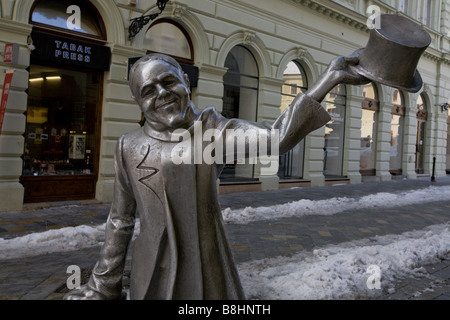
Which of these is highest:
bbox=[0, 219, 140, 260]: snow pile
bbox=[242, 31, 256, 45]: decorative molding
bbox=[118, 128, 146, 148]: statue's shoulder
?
bbox=[242, 31, 256, 45]: decorative molding

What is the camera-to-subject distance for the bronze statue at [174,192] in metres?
1.92

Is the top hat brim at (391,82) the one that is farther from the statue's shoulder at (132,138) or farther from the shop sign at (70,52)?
the shop sign at (70,52)

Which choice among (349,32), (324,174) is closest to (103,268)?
(324,174)

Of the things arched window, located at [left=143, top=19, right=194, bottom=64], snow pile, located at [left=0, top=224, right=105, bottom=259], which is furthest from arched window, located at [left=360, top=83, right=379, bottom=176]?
snow pile, located at [left=0, top=224, right=105, bottom=259]

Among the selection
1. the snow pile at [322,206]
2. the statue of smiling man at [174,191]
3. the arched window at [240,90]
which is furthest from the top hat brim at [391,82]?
the arched window at [240,90]

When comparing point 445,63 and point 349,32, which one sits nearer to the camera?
point 349,32

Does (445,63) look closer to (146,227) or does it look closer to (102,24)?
(102,24)

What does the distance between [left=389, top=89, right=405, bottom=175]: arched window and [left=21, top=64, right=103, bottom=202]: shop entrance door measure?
43.6ft

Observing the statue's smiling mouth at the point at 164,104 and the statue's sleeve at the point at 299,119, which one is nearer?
the statue's sleeve at the point at 299,119

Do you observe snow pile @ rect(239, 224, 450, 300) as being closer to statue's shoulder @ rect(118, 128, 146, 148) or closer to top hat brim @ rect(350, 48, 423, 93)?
statue's shoulder @ rect(118, 128, 146, 148)

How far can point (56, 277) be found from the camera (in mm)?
3896

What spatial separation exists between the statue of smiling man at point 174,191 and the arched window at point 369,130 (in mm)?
14850

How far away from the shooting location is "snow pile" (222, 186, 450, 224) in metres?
7.51
